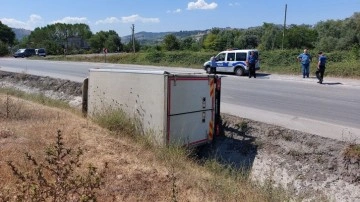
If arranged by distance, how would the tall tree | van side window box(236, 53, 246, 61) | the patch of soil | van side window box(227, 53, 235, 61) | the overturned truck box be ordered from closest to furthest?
the patch of soil → the overturned truck box → van side window box(236, 53, 246, 61) → van side window box(227, 53, 235, 61) → the tall tree

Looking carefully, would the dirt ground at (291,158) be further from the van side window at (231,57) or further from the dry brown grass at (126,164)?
the van side window at (231,57)

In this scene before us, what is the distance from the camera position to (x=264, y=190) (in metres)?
5.59

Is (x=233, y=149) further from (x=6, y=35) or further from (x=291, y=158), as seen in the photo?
(x=6, y=35)

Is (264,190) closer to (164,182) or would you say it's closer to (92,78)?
(164,182)

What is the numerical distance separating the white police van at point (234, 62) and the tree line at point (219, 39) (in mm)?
34785

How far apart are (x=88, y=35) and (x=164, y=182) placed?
136688 millimetres

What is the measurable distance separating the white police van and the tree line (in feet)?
114

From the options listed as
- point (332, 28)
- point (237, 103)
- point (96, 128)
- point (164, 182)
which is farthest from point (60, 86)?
point (332, 28)

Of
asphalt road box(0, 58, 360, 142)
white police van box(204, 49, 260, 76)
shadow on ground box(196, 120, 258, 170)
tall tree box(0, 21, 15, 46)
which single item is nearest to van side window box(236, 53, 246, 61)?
white police van box(204, 49, 260, 76)

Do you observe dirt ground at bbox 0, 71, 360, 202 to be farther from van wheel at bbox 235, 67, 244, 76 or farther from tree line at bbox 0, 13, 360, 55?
tree line at bbox 0, 13, 360, 55

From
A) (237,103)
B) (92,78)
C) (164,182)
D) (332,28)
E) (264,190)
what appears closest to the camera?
(164,182)

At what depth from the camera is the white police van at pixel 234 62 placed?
1000 inches

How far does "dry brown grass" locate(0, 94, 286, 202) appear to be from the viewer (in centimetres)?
456

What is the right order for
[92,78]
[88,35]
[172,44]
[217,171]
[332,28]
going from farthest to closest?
[88,35] < [172,44] < [332,28] < [92,78] < [217,171]
